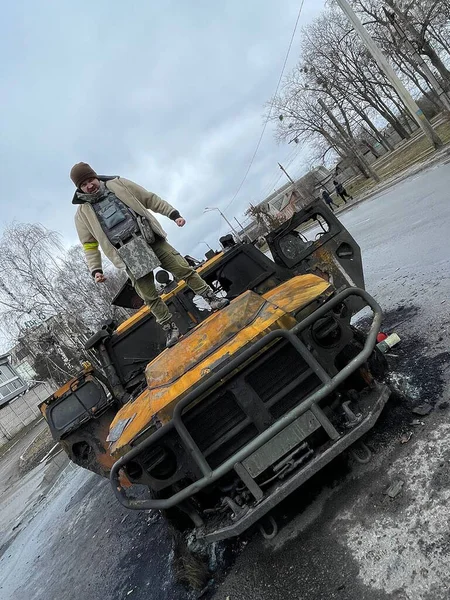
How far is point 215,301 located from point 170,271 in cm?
63

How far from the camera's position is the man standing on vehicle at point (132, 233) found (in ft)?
13.4

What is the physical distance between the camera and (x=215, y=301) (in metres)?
4.07

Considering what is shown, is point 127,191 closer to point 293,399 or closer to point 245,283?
point 245,283

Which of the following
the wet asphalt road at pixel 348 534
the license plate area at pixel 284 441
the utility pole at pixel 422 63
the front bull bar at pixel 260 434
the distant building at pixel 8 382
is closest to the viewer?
the wet asphalt road at pixel 348 534

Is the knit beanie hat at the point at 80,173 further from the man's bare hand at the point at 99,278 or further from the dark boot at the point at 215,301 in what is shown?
the dark boot at the point at 215,301

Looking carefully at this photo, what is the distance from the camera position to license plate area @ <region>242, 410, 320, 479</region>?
8.72 feet

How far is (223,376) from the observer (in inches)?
103

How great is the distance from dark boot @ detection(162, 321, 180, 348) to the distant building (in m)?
39.9

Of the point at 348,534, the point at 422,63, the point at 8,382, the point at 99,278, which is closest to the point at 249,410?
the point at 348,534

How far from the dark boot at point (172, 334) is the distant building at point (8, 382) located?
39.9 m

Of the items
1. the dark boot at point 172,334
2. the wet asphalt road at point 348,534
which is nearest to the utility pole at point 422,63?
the wet asphalt road at point 348,534

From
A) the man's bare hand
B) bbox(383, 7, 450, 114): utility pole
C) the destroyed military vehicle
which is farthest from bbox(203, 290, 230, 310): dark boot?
bbox(383, 7, 450, 114): utility pole

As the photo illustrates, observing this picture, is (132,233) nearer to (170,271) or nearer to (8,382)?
(170,271)

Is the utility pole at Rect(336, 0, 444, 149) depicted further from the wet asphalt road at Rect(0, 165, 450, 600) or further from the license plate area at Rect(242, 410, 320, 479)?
the license plate area at Rect(242, 410, 320, 479)
